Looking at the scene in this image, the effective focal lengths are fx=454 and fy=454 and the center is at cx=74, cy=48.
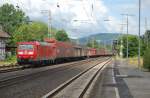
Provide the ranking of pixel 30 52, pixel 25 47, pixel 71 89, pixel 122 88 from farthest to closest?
1. pixel 25 47
2. pixel 30 52
3. pixel 122 88
4. pixel 71 89

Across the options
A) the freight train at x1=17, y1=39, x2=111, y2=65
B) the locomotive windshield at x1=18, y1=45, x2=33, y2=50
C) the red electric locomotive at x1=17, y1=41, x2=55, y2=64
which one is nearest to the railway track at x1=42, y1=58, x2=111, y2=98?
the red electric locomotive at x1=17, y1=41, x2=55, y2=64

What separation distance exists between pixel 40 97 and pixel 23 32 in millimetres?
97156

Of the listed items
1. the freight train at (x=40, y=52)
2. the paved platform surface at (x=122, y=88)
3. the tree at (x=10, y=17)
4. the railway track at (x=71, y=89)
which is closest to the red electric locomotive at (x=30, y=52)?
the freight train at (x=40, y=52)

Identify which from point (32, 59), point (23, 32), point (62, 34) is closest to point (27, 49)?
point (32, 59)

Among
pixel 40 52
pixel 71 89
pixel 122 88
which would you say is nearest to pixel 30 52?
pixel 40 52

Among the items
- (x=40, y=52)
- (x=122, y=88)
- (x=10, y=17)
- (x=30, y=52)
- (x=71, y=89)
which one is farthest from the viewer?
(x=10, y=17)

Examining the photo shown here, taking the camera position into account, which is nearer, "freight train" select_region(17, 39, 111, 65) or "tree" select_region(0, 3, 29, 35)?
"freight train" select_region(17, 39, 111, 65)

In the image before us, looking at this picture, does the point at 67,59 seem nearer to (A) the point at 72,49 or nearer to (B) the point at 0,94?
(A) the point at 72,49

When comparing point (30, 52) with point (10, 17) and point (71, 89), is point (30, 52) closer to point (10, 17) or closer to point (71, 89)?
point (71, 89)

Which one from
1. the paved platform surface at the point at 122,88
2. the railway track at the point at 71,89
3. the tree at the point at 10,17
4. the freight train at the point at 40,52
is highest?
the tree at the point at 10,17

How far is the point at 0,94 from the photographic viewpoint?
20297 mm

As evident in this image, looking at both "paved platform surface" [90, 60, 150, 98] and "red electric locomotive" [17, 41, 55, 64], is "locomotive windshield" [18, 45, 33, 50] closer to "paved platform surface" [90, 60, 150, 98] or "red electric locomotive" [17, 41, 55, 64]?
"red electric locomotive" [17, 41, 55, 64]

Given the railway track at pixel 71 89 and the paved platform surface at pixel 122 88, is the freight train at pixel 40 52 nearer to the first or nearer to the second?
the paved platform surface at pixel 122 88

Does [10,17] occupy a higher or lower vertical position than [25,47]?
higher
